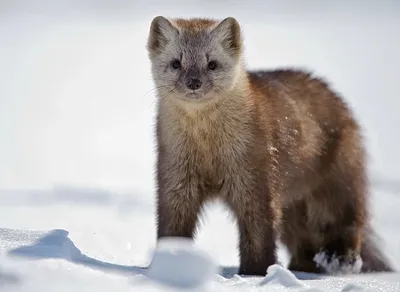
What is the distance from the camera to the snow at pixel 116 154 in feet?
16.8

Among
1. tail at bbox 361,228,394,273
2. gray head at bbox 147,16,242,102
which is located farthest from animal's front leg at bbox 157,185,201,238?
tail at bbox 361,228,394,273

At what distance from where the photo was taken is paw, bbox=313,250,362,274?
28.0ft

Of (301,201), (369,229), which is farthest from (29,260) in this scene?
(369,229)

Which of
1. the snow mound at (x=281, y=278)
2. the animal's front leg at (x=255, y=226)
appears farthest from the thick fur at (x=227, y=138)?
the snow mound at (x=281, y=278)

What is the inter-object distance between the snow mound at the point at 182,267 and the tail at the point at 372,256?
3.86m

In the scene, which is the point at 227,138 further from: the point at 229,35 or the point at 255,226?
the point at 229,35

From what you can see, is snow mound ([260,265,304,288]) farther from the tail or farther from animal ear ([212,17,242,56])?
the tail

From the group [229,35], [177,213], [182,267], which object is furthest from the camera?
[229,35]

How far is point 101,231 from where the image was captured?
8.40 metres

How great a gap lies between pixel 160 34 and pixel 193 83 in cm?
83

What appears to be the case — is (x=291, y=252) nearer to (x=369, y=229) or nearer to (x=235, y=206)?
(x=369, y=229)

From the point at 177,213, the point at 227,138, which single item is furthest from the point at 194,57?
the point at 177,213

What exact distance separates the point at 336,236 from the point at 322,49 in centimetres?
1972

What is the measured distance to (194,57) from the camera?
729 centimetres
